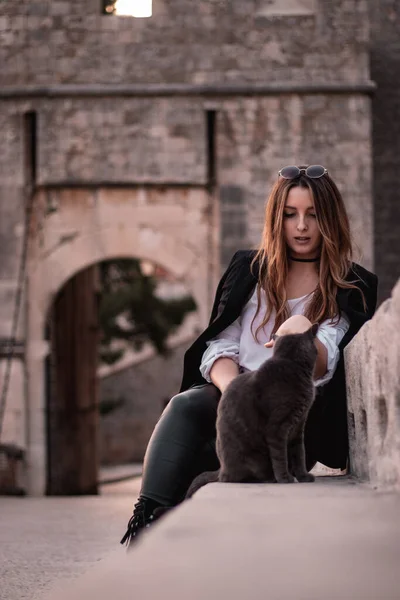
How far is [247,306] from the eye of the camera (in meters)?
4.82

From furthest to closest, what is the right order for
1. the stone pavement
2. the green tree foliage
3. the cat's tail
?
the green tree foliage
the stone pavement
the cat's tail

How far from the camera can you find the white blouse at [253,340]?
462 cm

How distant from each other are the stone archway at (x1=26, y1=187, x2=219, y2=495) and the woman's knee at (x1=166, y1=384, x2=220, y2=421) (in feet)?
27.8

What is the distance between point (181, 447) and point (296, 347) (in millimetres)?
568

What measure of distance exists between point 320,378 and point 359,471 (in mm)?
421

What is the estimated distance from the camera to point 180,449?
14.2 ft

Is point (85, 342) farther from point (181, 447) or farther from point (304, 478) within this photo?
point (304, 478)

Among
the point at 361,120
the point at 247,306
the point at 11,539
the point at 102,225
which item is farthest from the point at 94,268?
the point at 247,306

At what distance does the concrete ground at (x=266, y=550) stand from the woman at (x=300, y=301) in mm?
539

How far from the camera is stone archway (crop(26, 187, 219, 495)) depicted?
13.1 metres

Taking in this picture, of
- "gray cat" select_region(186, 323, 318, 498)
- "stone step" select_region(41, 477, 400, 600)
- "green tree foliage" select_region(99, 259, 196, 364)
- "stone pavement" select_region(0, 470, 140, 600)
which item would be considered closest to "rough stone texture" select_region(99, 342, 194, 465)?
"green tree foliage" select_region(99, 259, 196, 364)

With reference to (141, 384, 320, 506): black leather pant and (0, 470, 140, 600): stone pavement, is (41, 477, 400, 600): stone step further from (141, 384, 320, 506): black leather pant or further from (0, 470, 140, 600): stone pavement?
(0, 470, 140, 600): stone pavement

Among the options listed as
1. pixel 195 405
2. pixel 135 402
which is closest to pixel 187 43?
pixel 195 405

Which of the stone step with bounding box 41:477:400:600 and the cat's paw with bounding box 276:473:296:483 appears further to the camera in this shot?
the cat's paw with bounding box 276:473:296:483
